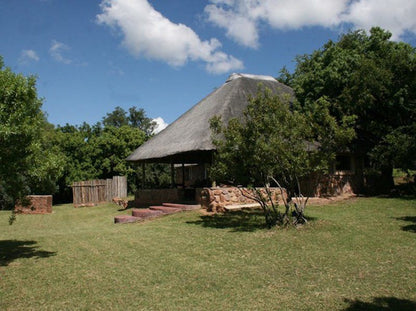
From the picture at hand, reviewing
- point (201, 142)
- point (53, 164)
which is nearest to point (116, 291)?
point (53, 164)

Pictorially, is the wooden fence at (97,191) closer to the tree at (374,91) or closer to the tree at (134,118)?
the tree at (374,91)

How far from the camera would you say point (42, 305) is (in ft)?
16.1

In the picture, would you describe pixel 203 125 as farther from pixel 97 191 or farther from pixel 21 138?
pixel 97 191

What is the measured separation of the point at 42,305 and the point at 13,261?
2910 mm

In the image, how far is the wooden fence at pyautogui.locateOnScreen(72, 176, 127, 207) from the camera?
22170 mm

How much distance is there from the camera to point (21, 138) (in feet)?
21.1

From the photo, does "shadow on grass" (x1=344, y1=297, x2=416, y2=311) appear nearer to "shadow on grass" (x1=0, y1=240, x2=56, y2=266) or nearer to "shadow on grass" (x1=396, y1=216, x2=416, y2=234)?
"shadow on grass" (x1=396, y1=216, x2=416, y2=234)

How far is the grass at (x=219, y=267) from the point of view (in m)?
4.90

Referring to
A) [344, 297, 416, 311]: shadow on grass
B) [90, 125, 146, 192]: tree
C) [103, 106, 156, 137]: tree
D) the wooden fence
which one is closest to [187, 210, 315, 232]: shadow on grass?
[344, 297, 416, 311]: shadow on grass

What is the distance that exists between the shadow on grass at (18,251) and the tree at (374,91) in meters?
10.5

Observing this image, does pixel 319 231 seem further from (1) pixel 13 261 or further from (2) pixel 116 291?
(1) pixel 13 261

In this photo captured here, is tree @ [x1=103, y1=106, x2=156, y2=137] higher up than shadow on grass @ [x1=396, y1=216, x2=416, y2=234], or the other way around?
tree @ [x1=103, y1=106, x2=156, y2=137]

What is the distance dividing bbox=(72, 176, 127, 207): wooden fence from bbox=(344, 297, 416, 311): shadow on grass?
1984 cm

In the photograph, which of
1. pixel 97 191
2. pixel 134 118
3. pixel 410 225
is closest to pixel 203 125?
pixel 410 225
